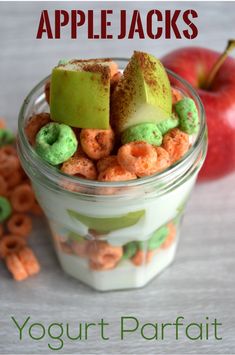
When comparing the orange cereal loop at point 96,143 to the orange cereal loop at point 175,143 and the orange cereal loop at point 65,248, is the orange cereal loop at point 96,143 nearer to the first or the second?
the orange cereal loop at point 175,143

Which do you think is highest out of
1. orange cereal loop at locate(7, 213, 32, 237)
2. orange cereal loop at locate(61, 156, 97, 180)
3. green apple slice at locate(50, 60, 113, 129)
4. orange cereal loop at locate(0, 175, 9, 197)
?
green apple slice at locate(50, 60, 113, 129)

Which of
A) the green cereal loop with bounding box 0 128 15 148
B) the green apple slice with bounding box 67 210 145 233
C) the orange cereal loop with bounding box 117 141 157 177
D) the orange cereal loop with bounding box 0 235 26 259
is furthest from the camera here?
the green cereal loop with bounding box 0 128 15 148

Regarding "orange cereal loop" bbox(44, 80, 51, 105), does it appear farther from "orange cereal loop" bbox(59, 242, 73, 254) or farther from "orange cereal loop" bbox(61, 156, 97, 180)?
"orange cereal loop" bbox(59, 242, 73, 254)

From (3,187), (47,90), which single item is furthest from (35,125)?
(3,187)

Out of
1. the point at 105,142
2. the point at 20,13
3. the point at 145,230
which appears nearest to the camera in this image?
the point at 105,142

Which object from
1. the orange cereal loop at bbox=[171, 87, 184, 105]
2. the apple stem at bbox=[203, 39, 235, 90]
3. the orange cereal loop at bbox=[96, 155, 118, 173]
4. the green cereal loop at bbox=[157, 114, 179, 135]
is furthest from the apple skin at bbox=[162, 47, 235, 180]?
the orange cereal loop at bbox=[96, 155, 118, 173]

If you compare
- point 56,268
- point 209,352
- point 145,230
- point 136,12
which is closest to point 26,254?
point 56,268

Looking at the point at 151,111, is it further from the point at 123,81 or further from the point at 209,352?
the point at 209,352

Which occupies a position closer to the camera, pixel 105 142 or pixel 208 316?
pixel 105 142
